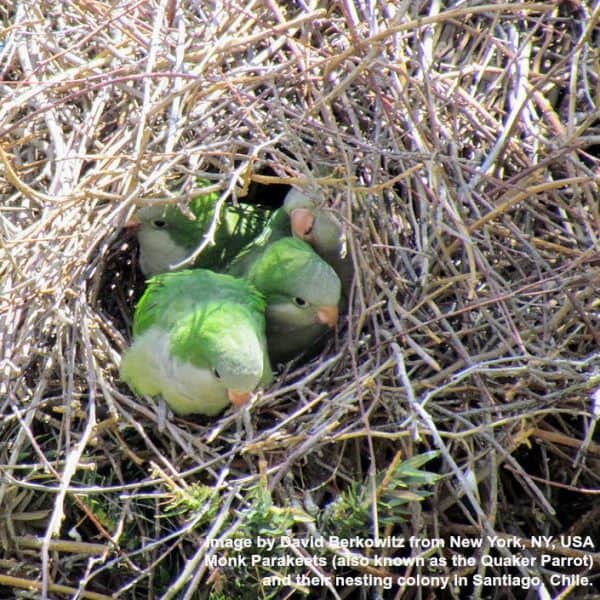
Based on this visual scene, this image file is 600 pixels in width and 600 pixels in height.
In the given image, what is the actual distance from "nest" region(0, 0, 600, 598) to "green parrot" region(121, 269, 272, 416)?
0.26 feet

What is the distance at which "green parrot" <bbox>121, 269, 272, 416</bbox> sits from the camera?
10.6 feet

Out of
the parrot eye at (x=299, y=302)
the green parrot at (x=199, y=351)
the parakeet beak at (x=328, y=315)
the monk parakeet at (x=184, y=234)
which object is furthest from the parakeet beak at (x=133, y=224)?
the parakeet beak at (x=328, y=315)

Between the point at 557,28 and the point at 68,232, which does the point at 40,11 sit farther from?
the point at 557,28

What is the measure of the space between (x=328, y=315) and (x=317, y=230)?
0.41 meters

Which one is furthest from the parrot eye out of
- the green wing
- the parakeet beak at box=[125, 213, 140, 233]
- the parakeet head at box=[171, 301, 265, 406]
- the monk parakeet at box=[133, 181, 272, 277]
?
the parakeet beak at box=[125, 213, 140, 233]

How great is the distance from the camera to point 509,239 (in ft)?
11.4

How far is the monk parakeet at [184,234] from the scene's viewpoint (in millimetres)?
3842

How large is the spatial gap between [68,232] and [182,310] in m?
0.49

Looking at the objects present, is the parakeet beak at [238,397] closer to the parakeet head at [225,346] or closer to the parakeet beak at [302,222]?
the parakeet head at [225,346]

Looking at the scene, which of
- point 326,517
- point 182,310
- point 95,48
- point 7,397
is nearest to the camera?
point 326,517

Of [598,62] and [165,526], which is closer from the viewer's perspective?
[165,526]

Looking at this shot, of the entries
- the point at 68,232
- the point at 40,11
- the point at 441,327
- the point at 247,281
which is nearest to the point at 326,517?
the point at 441,327

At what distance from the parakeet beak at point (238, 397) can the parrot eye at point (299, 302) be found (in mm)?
484

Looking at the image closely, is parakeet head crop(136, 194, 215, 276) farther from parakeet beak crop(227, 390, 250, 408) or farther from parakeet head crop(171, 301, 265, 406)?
parakeet beak crop(227, 390, 250, 408)
